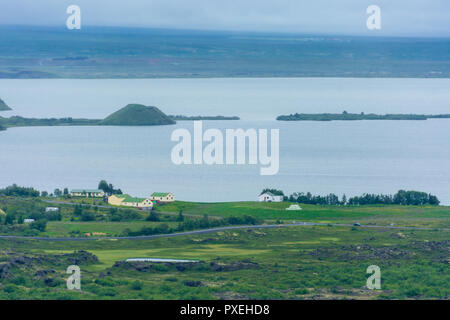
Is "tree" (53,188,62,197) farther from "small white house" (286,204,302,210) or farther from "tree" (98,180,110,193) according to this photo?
"small white house" (286,204,302,210)

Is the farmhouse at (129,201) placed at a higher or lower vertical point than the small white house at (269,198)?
lower

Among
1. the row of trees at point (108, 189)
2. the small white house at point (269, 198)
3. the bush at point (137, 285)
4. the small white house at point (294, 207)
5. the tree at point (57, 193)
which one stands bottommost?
the bush at point (137, 285)

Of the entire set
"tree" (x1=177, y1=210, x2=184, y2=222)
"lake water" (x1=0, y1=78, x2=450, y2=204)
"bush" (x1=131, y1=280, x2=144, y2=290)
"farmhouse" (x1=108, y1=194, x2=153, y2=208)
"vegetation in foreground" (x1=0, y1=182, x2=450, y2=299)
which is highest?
"lake water" (x1=0, y1=78, x2=450, y2=204)

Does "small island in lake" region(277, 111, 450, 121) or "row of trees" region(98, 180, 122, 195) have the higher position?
"small island in lake" region(277, 111, 450, 121)

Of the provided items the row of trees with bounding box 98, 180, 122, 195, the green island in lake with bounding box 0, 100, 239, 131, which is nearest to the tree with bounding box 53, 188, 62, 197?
the row of trees with bounding box 98, 180, 122, 195

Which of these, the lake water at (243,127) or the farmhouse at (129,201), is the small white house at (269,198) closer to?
the lake water at (243,127)

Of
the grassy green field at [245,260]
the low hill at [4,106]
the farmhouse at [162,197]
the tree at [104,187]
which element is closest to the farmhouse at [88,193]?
the tree at [104,187]
